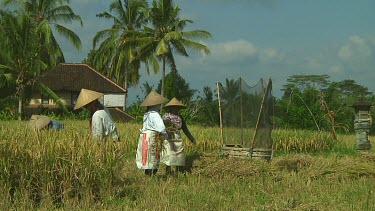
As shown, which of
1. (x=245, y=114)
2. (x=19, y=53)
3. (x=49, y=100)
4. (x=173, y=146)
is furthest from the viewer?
(x=49, y=100)

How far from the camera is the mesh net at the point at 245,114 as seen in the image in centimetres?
912

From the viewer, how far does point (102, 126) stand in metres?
6.83

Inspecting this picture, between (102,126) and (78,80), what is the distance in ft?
96.2

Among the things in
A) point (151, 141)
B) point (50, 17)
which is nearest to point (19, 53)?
point (50, 17)

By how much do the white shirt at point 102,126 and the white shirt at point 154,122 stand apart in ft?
1.58

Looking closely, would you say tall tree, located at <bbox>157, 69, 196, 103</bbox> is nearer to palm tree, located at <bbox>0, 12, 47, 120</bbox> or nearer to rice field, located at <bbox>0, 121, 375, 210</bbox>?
palm tree, located at <bbox>0, 12, 47, 120</bbox>

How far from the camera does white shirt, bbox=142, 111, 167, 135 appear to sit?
705 centimetres

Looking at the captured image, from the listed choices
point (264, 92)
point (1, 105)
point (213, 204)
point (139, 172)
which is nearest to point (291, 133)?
point (264, 92)

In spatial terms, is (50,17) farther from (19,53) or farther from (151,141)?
(151,141)

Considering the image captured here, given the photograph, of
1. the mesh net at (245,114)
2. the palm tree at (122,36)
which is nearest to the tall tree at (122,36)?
the palm tree at (122,36)

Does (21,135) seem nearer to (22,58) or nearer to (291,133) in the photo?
(291,133)

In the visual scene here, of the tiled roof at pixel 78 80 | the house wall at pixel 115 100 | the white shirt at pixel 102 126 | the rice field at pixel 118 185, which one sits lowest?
the rice field at pixel 118 185

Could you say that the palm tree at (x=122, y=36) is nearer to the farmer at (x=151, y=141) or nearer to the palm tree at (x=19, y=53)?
the palm tree at (x=19, y=53)

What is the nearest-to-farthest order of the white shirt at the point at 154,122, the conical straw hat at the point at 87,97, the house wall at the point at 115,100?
the conical straw hat at the point at 87,97, the white shirt at the point at 154,122, the house wall at the point at 115,100
